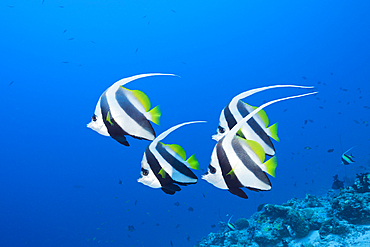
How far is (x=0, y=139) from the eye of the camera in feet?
230

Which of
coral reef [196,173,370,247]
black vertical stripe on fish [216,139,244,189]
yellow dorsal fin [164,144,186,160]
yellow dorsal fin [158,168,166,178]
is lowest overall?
yellow dorsal fin [158,168,166,178]

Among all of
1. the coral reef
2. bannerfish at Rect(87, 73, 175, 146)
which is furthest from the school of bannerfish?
the coral reef

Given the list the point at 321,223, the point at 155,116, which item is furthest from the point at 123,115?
the point at 321,223

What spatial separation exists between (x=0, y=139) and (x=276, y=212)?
286 feet

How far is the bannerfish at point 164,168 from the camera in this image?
1.10m

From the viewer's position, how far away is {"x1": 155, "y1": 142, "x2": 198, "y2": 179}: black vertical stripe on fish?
112cm

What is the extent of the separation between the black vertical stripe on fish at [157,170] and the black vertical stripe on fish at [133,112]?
0.12 m

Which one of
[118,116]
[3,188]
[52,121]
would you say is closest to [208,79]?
[52,121]

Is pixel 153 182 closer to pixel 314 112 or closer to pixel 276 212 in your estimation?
pixel 276 212

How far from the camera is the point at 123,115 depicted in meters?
1.14

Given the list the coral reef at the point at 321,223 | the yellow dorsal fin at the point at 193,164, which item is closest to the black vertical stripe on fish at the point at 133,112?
the yellow dorsal fin at the point at 193,164

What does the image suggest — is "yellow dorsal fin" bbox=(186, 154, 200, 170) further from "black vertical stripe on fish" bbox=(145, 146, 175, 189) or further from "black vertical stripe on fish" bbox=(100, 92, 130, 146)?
"black vertical stripe on fish" bbox=(100, 92, 130, 146)

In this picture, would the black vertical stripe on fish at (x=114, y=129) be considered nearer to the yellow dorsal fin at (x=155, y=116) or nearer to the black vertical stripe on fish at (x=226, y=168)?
the yellow dorsal fin at (x=155, y=116)

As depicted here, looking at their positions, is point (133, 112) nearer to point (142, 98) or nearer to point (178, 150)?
point (142, 98)
